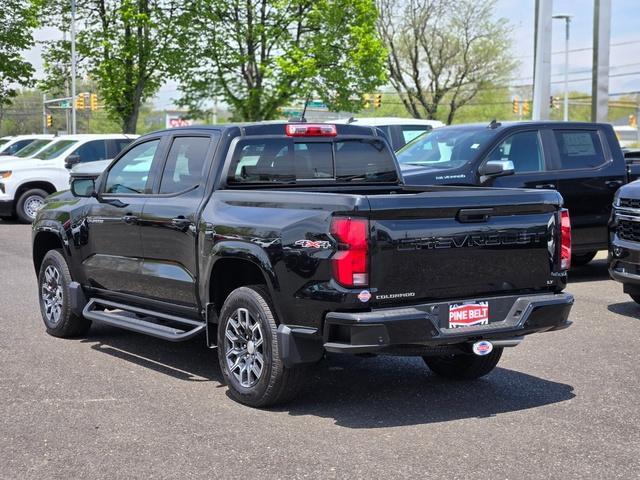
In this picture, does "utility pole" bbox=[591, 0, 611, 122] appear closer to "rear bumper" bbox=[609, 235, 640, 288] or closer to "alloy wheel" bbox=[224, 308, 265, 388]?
"rear bumper" bbox=[609, 235, 640, 288]

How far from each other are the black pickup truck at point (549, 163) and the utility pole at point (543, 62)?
8082 mm

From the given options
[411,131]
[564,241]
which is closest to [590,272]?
[564,241]

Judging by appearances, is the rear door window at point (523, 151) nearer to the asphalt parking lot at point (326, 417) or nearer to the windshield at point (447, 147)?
the windshield at point (447, 147)

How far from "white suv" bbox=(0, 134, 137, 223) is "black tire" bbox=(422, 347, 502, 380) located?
48.7ft

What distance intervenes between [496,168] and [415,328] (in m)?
5.86

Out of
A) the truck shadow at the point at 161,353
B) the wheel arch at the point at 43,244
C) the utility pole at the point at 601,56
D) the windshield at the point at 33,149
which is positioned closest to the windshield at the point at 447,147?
the truck shadow at the point at 161,353

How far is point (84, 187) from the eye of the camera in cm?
811

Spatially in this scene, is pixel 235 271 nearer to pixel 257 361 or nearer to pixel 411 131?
pixel 257 361

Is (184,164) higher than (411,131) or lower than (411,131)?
higher

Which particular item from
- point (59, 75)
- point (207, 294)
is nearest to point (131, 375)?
point (207, 294)

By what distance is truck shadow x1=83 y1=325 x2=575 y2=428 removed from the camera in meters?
6.07

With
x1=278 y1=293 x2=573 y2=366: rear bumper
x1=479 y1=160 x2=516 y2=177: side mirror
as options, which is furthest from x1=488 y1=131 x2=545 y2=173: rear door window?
x1=278 y1=293 x2=573 y2=366: rear bumper

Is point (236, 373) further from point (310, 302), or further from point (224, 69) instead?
point (224, 69)

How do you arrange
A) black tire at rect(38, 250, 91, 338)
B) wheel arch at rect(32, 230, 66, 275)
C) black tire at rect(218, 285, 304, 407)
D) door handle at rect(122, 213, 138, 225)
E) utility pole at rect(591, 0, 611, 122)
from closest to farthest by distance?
black tire at rect(218, 285, 304, 407), door handle at rect(122, 213, 138, 225), black tire at rect(38, 250, 91, 338), wheel arch at rect(32, 230, 66, 275), utility pole at rect(591, 0, 611, 122)
